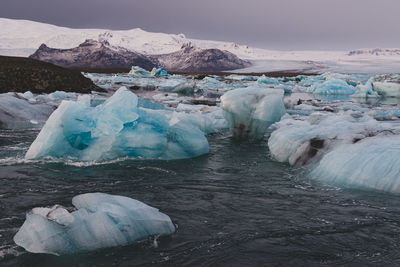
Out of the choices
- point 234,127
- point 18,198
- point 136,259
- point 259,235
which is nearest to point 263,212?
point 259,235

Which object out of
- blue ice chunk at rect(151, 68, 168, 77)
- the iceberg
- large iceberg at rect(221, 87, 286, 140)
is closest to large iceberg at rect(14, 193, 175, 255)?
large iceberg at rect(221, 87, 286, 140)

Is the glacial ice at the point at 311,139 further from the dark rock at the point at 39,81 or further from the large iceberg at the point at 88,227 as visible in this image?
the dark rock at the point at 39,81

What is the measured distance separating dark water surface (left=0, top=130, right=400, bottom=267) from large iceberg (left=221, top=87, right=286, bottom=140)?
2.37 metres

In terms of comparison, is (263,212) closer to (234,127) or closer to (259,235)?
(259,235)

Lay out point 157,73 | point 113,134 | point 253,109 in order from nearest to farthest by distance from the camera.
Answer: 1. point 113,134
2. point 253,109
3. point 157,73

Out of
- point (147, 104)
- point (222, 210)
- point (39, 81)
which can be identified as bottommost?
point (222, 210)

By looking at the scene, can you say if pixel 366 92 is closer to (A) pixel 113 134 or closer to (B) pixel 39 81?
(B) pixel 39 81

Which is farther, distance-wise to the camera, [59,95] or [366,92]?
[366,92]

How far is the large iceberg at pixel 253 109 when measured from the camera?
1099 centimetres

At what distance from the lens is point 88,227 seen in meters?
4.34

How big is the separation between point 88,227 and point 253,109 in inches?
296

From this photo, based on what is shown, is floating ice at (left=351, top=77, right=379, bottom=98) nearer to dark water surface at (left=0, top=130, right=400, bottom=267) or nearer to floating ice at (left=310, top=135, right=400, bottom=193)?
dark water surface at (left=0, top=130, right=400, bottom=267)

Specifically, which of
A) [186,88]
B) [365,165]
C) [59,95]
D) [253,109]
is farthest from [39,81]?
[365,165]

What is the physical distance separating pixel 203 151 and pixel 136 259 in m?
5.48
